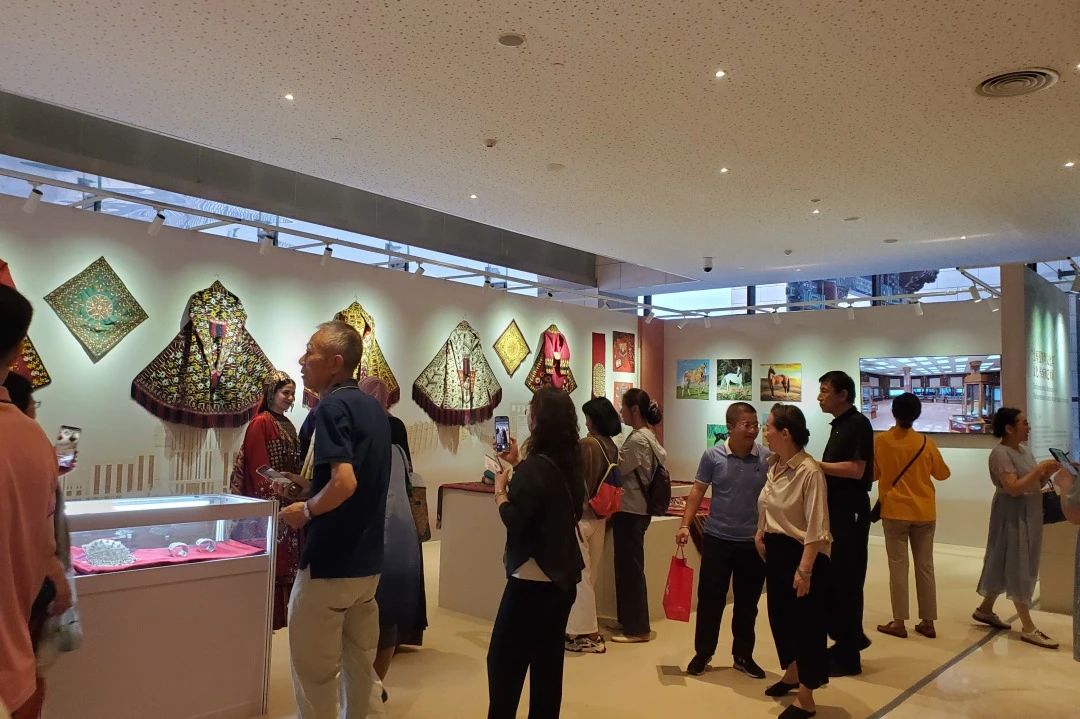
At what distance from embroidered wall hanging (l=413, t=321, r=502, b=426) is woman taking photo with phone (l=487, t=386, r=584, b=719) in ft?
18.0

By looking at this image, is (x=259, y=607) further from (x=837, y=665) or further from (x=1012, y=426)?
(x=1012, y=426)

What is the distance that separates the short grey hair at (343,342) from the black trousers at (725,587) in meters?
2.35

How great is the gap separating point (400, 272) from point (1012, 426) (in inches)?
217

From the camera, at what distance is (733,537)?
4.05 m

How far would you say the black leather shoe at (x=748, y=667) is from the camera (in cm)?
416

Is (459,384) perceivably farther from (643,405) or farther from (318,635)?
(318,635)

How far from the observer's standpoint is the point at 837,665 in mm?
4277

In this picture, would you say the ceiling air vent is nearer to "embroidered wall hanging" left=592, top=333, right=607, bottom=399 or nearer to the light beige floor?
the light beige floor

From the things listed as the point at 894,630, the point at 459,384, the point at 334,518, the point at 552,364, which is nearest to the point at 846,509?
the point at 894,630

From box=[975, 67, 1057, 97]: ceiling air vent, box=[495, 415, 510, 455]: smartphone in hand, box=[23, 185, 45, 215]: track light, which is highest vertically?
box=[975, 67, 1057, 97]: ceiling air vent

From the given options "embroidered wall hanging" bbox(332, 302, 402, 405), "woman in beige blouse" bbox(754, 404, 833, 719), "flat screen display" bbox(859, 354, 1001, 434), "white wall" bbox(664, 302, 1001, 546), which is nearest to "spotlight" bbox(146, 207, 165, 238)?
"embroidered wall hanging" bbox(332, 302, 402, 405)

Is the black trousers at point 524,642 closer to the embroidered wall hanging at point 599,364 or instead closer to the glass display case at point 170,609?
the glass display case at point 170,609

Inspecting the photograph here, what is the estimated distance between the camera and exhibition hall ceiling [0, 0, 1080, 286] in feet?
11.5

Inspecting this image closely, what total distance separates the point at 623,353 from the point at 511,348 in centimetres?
230
